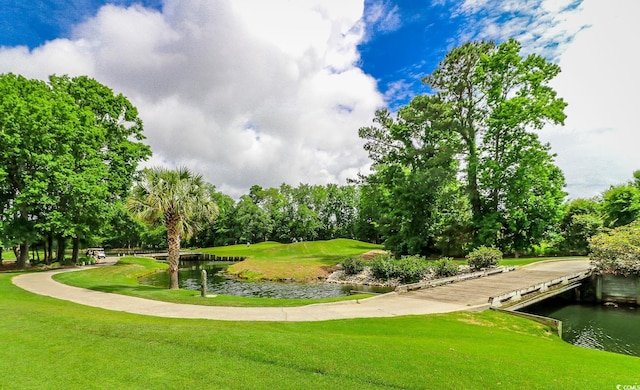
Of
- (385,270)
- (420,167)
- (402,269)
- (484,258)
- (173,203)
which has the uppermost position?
(420,167)

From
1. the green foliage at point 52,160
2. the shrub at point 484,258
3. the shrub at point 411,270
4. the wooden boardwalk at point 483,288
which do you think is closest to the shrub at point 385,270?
the shrub at point 411,270

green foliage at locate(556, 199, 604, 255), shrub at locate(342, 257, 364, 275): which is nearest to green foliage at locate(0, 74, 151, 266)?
shrub at locate(342, 257, 364, 275)

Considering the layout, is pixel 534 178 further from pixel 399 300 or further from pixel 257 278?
pixel 257 278

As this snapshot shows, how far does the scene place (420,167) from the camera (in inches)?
1375

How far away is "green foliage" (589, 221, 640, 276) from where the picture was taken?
1959cm

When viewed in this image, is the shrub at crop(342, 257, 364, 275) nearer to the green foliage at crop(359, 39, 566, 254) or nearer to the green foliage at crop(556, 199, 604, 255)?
the green foliage at crop(359, 39, 566, 254)

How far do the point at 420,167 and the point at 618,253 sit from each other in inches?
709

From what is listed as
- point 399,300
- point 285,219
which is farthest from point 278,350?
point 285,219

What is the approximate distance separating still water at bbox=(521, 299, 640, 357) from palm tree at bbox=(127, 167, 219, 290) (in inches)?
737

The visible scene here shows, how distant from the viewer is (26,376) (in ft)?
19.1

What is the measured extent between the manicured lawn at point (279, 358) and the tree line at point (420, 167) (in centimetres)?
1155

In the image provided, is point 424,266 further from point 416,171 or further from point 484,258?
point 416,171

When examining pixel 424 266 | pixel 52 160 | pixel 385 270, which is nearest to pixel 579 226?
pixel 424 266

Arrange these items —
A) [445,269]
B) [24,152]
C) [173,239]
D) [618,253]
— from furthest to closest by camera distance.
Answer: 1. [24,152]
2. [445,269]
3. [618,253]
4. [173,239]
